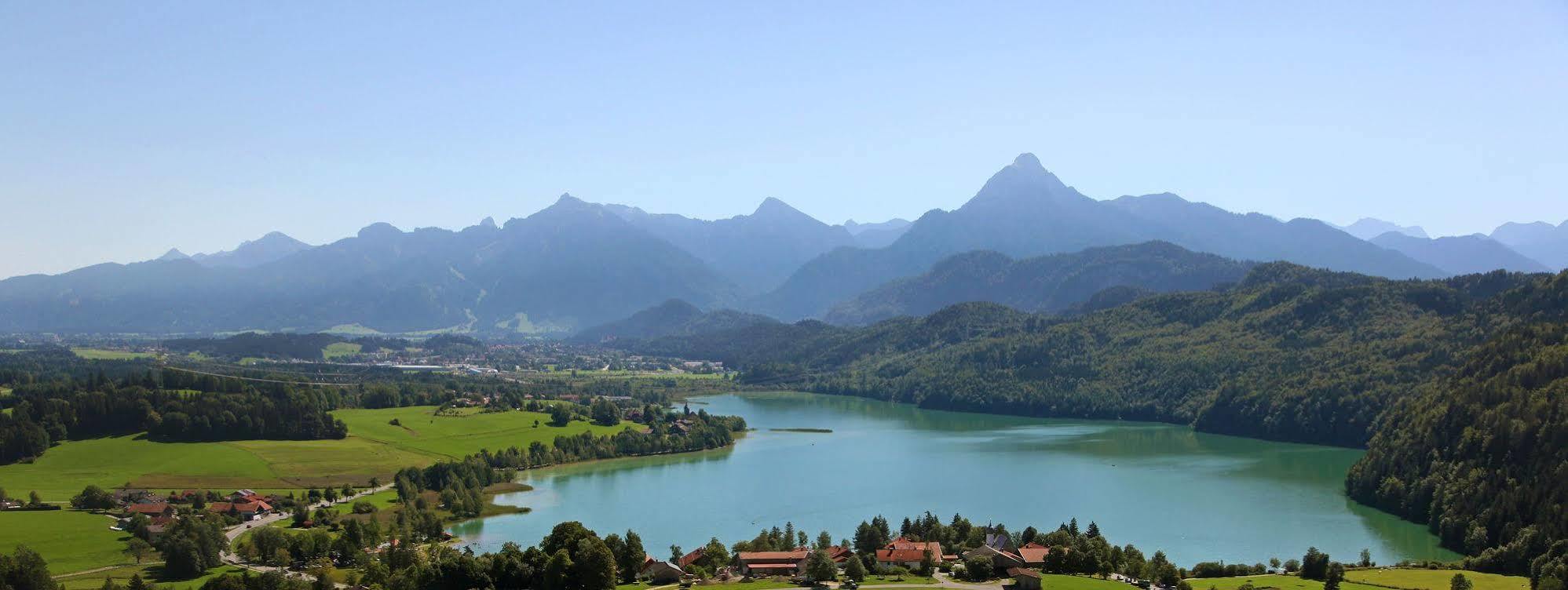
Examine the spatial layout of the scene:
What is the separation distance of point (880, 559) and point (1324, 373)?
51.9 meters

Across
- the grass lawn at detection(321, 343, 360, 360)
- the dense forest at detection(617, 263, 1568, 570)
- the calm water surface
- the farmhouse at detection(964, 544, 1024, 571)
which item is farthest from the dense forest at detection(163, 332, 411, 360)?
the farmhouse at detection(964, 544, 1024, 571)

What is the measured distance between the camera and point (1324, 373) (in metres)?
74.9

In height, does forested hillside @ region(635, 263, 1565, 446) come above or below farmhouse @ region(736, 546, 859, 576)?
above

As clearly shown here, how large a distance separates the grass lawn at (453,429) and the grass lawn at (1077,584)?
3679 centimetres

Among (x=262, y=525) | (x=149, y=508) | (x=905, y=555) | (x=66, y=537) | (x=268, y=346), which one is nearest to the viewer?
(x=905, y=555)

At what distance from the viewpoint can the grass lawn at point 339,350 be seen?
137350 mm

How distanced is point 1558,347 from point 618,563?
36632mm

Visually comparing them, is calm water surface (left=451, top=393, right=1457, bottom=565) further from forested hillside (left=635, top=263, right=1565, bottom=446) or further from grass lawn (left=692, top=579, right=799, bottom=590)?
grass lawn (left=692, top=579, right=799, bottom=590)

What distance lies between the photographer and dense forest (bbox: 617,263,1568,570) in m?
42.0

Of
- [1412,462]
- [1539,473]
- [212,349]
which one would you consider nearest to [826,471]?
[1412,462]

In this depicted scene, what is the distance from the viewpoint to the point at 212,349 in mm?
131000

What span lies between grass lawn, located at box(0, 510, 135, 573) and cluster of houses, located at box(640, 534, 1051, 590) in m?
15.5

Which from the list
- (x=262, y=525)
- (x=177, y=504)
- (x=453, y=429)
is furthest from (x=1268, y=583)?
(x=453, y=429)

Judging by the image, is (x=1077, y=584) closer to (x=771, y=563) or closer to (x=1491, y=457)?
(x=771, y=563)
